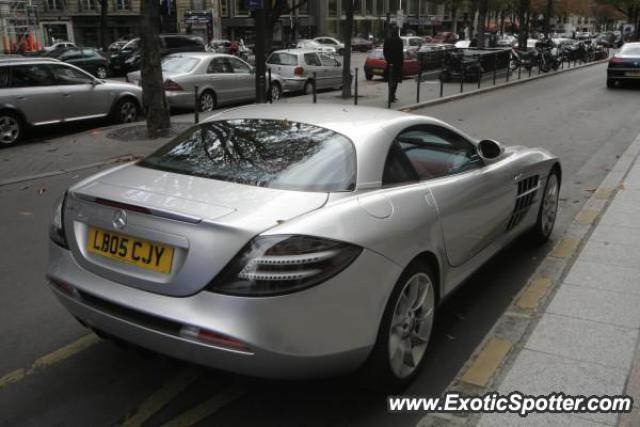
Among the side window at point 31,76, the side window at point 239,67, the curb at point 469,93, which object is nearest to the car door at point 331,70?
the curb at point 469,93

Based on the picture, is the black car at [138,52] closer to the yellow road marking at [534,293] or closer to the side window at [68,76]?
the side window at [68,76]

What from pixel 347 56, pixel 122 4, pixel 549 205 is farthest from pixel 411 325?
pixel 122 4

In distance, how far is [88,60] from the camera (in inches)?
1011

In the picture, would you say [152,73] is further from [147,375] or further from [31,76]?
[147,375]

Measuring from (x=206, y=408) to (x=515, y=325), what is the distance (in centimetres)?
203

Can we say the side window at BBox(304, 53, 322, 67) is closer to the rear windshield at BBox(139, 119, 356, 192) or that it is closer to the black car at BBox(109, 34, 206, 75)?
the black car at BBox(109, 34, 206, 75)

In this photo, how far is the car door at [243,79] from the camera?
1664 cm

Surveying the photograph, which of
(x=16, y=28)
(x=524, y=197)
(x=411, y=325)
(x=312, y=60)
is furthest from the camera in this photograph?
(x=16, y=28)

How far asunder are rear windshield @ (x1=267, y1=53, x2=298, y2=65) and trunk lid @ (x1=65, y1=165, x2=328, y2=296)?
17.5 meters

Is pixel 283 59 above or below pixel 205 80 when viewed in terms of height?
above

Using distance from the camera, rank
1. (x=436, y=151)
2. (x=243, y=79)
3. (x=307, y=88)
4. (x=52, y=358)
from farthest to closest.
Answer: (x=307, y=88), (x=243, y=79), (x=436, y=151), (x=52, y=358)

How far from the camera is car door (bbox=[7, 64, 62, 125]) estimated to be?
11023mm

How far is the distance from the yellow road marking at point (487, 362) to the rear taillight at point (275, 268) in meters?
1.19

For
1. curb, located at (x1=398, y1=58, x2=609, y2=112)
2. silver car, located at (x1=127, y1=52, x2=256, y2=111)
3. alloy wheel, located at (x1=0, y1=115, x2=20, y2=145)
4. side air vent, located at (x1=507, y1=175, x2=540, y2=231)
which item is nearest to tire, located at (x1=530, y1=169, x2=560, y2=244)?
side air vent, located at (x1=507, y1=175, x2=540, y2=231)
